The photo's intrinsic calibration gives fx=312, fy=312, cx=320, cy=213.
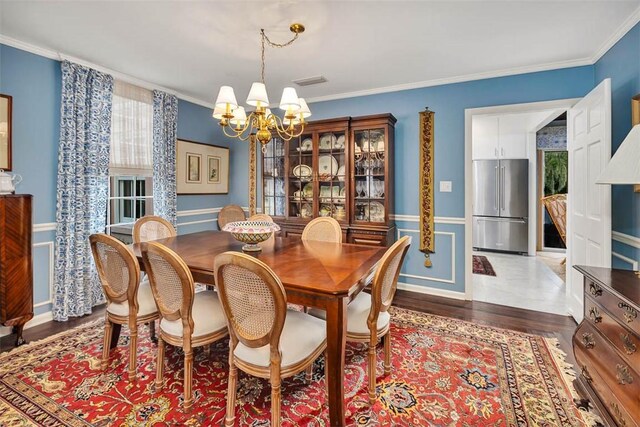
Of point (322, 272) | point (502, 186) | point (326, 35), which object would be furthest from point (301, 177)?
point (502, 186)

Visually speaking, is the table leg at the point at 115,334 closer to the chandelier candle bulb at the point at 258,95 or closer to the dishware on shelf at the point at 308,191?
the chandelier candle bulb at the point at 258,95

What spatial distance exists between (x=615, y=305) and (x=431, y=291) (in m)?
2.38

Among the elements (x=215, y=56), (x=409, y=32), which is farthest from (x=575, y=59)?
(x=215, y=56)

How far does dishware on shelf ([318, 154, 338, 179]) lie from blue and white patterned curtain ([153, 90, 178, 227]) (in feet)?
6.18

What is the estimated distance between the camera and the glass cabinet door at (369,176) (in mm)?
3783

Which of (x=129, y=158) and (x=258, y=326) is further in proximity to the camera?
(x=129, y=158)

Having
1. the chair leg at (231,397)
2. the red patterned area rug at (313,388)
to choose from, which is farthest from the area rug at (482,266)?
the chair leg at (231,397)

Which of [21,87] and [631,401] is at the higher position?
[21,87]

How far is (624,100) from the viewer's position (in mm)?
2496

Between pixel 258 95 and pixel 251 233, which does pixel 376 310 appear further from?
pixel 258 95

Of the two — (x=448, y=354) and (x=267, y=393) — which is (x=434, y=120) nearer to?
(x=448, y=354)

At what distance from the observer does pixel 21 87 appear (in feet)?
9.04

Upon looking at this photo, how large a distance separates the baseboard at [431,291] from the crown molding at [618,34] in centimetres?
269

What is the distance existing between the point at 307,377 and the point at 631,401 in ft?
5.32
